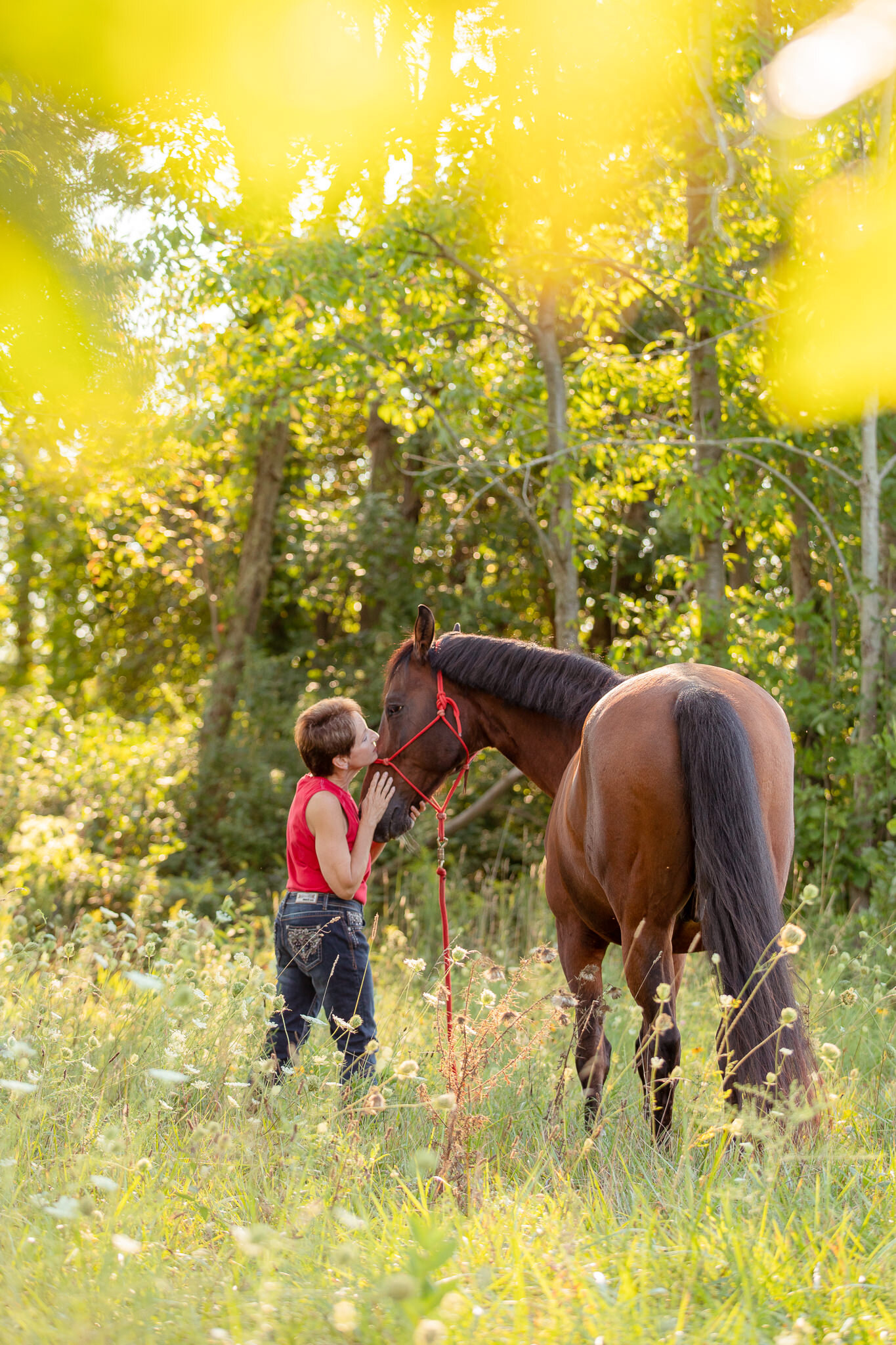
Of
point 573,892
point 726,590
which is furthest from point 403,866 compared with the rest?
point 573,892

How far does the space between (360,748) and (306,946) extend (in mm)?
722

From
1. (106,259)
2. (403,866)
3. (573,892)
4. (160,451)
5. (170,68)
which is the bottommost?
(403,866)

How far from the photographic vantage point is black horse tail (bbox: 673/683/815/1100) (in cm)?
240

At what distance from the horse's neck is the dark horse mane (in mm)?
44

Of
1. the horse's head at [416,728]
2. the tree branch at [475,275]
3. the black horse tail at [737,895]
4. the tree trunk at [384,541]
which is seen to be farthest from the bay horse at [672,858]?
the tree trunk at [384,541]

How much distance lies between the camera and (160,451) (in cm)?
1064

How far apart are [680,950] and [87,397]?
295 centimetres

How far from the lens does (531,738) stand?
408cm

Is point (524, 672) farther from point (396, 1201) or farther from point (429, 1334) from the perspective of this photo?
point (429, 1334)

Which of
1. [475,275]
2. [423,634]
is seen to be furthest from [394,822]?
[475,275]

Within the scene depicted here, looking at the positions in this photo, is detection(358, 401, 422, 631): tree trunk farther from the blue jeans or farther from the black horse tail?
the black horse tail

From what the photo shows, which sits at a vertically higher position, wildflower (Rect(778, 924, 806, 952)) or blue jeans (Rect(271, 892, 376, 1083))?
wildflower (Rect(778, 924, 806, 952))

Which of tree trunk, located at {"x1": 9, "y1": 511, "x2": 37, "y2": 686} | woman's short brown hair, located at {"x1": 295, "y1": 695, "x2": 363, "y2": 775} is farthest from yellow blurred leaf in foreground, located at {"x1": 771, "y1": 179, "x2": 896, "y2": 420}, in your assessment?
tree trunk, located at {"x1": 9, "y1": 511, "x2": 37, "y2": 686}

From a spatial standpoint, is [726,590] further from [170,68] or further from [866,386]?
[170,68]
